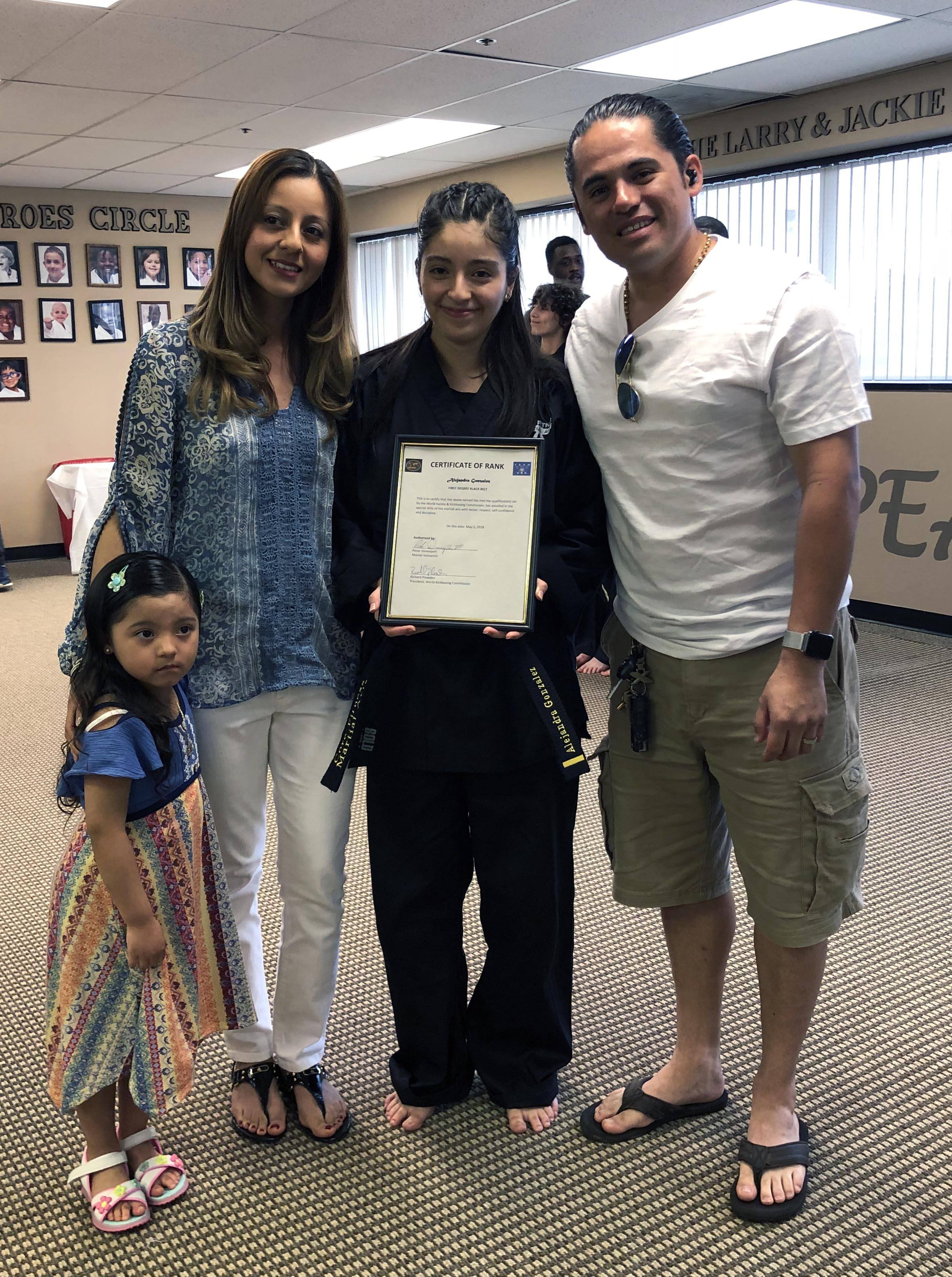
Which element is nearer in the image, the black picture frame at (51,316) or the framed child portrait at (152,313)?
the black picture frame at (51,316)

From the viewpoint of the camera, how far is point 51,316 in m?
8.57

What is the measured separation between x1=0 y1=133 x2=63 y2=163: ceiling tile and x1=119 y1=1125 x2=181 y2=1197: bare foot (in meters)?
6.11

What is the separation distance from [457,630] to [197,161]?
262 inches

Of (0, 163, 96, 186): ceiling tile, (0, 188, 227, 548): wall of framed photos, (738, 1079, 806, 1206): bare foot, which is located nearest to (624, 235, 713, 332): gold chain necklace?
(738, 1079, 806, 1206): bare foot

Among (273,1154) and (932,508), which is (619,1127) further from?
(932,508)

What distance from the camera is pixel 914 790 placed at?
3420 mm

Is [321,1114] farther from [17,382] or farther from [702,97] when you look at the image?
[17,382]

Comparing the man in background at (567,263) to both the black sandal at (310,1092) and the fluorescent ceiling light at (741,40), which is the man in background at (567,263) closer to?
the fluorescent ceiling light at (741,40)

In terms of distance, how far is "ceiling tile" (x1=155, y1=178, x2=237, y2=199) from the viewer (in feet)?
27.0

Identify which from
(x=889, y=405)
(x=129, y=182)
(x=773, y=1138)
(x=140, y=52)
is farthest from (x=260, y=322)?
(x=129, y=182)

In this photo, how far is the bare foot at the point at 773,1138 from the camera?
1705 mm

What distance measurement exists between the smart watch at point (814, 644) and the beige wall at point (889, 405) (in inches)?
167

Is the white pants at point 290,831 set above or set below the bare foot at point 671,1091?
above

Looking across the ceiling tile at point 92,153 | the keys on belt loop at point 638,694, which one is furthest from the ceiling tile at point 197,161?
the keys on belt loop at point 638,694
